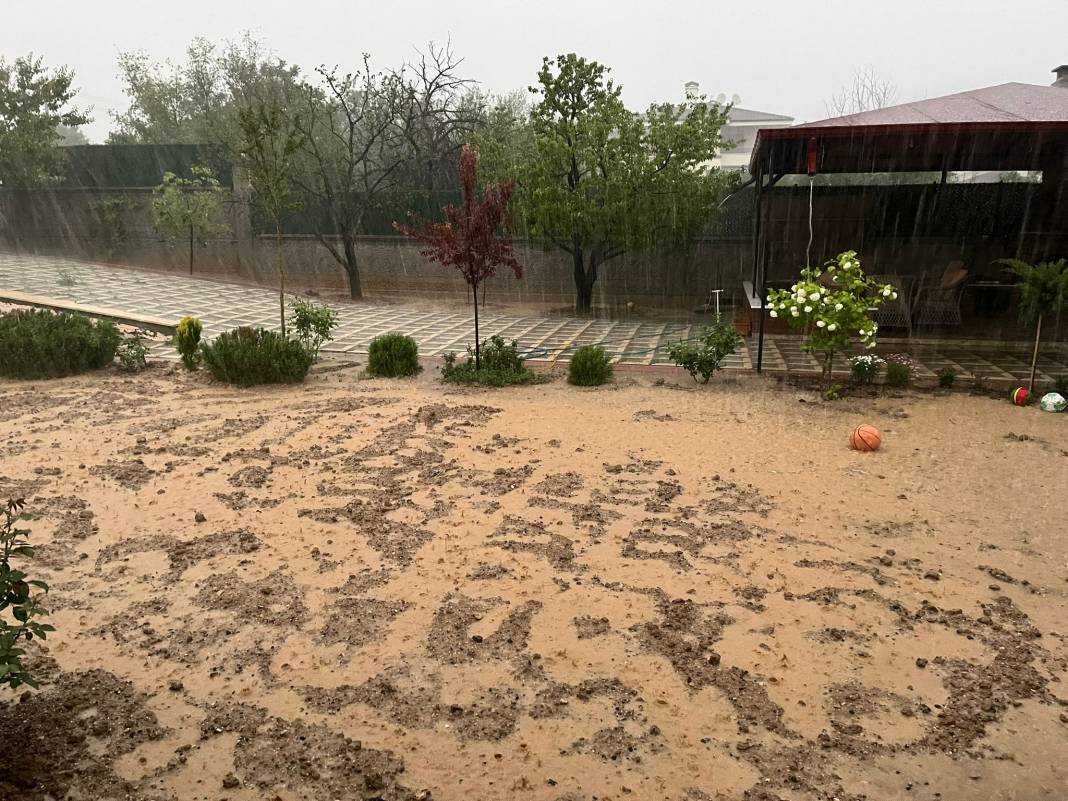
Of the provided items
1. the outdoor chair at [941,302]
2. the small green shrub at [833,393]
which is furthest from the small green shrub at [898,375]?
the outdoor chair at [941,302]

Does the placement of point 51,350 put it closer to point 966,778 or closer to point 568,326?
point 568,326

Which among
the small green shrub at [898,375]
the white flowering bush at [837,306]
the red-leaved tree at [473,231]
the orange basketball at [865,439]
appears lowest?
the orange basketball at [865,439]

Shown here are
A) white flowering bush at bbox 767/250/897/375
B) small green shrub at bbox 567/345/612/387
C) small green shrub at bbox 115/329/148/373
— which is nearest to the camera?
white flowering bush at bbox 767/250/897/375

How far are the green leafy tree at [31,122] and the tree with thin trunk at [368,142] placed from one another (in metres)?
7.52

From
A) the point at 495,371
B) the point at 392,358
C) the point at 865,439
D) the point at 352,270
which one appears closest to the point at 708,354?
the point at 495,371

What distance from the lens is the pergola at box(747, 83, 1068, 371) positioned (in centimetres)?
753

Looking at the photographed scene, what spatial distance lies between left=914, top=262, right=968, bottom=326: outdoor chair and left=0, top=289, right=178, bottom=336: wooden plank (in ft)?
32.5

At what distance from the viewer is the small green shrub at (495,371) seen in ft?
26.6

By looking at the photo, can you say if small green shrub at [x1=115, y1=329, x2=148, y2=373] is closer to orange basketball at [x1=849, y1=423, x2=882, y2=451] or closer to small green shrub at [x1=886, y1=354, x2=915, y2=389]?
orange basketball at [x1=849, y1=423, x2=882, y2=451]

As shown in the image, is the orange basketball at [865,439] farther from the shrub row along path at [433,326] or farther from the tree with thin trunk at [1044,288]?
the shrub row along path at [433,326]

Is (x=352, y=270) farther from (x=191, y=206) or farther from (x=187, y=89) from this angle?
(x=187, y=89)

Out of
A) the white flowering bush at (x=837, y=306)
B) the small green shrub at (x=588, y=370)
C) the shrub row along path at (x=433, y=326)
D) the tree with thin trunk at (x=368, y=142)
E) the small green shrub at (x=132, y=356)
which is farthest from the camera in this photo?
the tree with thin trunk at (x=368, y=142)

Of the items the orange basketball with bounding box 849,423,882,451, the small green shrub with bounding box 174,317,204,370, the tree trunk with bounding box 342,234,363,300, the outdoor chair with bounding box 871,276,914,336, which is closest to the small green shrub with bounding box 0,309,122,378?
the small green shrub with bounding box 174,317,204,370

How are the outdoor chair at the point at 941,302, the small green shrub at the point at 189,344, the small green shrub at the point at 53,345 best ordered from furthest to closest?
the outdoor chair at the point at 941,302, the small green shrub at the point at 189,344, the small green shrub at the point at 53,345
